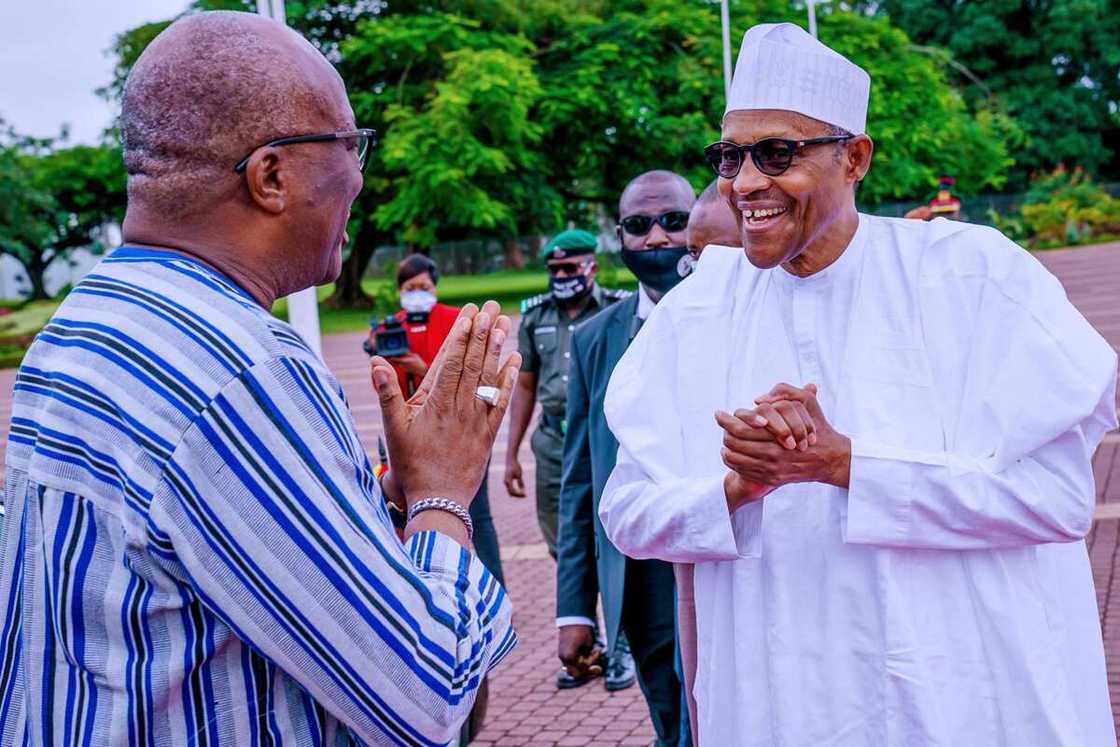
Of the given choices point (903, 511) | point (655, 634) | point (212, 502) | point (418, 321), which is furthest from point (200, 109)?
point (418, 321)

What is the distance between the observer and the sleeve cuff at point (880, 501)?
2326mm

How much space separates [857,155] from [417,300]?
15.6 ft

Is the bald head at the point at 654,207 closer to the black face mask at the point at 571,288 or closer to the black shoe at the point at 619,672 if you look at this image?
the black face mask at the point at 571,288

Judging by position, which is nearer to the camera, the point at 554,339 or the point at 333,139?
the point at 333,139

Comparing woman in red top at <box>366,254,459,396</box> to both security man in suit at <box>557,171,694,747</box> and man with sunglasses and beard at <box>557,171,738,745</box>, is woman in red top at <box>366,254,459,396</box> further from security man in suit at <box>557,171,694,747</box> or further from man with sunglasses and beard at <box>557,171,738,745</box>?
man with sunglasses and beard at <box>557,171,738,745</box>

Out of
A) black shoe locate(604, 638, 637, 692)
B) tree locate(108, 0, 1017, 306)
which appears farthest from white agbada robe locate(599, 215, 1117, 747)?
tree locate(108, 0, 1017, 306)

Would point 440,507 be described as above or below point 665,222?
above

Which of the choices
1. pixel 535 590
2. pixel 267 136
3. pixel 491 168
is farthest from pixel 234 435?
pixel 491 168

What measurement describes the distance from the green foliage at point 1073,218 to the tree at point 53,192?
30676 mm

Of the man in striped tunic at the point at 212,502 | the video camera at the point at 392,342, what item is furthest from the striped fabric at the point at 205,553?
the video camera at the point at 392,342

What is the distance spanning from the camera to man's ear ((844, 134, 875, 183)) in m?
2.75

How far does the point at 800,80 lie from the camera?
2676 millimetres

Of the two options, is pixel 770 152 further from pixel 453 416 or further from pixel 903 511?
pixel 453 416

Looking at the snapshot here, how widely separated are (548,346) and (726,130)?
379 cm
